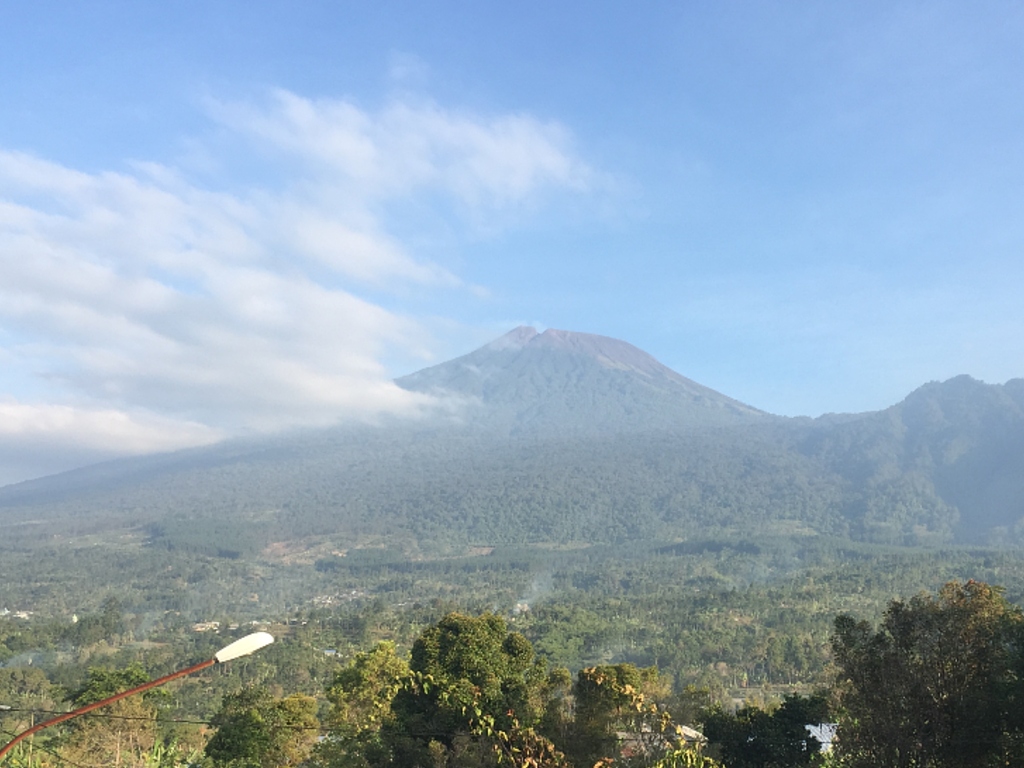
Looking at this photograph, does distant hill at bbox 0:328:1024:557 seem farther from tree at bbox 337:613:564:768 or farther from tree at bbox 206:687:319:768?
tree at bbox 337:613:564:768

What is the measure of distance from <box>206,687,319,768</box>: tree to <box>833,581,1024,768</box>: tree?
13.9 m

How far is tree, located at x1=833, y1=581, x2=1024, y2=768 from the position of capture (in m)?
11.8

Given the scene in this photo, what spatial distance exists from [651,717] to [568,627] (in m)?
49.9

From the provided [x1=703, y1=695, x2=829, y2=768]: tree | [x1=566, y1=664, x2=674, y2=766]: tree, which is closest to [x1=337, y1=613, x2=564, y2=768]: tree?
[x1=566, y1=664, x2=674, y2=766]: tree

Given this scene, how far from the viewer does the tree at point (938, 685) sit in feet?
38.6

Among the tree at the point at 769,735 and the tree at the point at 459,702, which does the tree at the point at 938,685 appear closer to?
the tree at the point at 769,735

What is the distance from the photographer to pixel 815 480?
18100 centimetres

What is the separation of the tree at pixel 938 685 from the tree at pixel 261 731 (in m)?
13.9

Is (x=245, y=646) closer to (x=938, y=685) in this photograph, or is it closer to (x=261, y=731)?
(x=938, y=685)

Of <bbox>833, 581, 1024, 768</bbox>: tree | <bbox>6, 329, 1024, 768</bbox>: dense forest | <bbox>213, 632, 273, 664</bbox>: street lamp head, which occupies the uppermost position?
<bbox>213, 632, 273, 664</bbox>: street lamp head

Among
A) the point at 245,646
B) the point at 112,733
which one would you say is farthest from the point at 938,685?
the point at 112,733

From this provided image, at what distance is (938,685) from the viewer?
39.7 ft

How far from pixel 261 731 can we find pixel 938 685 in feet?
50.6

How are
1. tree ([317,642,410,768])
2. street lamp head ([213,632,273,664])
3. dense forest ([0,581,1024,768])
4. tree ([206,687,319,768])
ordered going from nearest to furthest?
street lamp head ([213,632,273,664])
dense forest ([0,581,1024,768])
tree ([206,687,319,768])
tree ([317,642,410,768])
